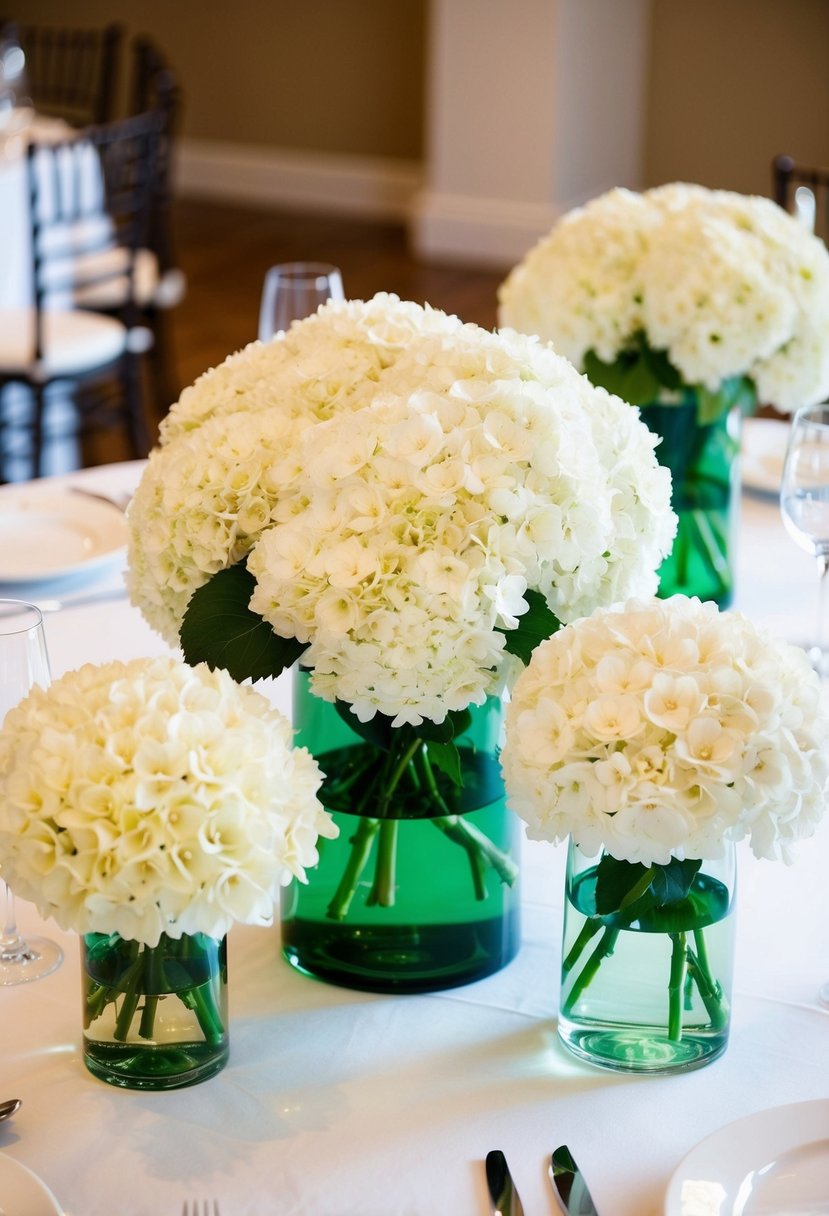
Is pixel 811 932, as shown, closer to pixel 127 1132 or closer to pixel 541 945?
pixel 541 945

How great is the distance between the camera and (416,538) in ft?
2.96

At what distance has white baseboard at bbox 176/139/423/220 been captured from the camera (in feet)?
22.7

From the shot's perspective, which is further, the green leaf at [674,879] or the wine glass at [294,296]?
the wine glass at [294,296]

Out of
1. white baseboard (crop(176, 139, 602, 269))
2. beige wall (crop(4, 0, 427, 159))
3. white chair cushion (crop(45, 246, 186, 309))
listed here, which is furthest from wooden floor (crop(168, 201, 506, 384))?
white chair cushion (crop(45, 246, 186, 309))

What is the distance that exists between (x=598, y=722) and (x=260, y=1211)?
329 mm

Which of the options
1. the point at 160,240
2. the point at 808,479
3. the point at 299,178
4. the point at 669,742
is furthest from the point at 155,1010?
the point at 299,178

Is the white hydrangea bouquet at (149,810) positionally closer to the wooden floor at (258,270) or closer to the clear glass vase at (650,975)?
the clear glass vase at (650,975)

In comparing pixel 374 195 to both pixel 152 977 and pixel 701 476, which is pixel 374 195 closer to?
pixel 701 476

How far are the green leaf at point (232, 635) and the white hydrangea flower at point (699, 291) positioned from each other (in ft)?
2.23

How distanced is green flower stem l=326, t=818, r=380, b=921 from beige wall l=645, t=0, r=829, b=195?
5629 millimetres

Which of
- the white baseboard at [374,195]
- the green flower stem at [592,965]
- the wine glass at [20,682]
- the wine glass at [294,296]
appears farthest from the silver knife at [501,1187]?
the white baseboard at [374,195]

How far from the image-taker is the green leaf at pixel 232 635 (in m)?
0.96

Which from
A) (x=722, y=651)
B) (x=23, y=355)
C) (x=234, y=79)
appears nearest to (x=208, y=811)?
(x=722, y=651)

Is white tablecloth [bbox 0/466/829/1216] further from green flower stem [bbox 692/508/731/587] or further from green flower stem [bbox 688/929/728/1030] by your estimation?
green flower stem [bbox 692/508/731/587]
